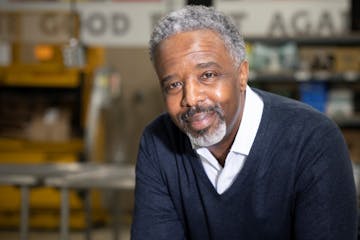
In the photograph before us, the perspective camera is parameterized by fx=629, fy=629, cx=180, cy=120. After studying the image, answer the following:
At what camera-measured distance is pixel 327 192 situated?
1.50 m

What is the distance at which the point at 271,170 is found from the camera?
162cm

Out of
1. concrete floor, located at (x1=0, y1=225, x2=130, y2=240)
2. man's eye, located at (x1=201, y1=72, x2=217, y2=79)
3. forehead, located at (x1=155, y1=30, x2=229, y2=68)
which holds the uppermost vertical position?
forehead, located at (x1=155, y1=30, x2=229, y2=68)

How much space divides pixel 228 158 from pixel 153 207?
248 millimetres

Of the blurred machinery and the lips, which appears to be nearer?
the lips

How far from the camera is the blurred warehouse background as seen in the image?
5.15 meters

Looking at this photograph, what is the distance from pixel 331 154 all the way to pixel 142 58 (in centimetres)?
551

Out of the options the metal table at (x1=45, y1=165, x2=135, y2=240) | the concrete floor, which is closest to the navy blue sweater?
the metal table at (x1=45, y1=165, x2=135, y2=240)

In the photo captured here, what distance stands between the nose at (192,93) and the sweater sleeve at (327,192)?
0.96 feet

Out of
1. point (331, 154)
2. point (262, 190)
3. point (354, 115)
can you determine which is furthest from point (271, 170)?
point (354, 115)

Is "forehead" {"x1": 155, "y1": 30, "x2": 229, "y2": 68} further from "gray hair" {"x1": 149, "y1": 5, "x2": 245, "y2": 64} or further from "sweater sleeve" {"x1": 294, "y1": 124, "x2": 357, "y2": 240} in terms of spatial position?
"sweater sleeve" {"x1": 294, "y1": 124, "x2": 357, "y2": 240}

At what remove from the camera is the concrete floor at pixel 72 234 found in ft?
19.4

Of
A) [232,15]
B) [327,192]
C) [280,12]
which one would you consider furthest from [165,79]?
[280,12]

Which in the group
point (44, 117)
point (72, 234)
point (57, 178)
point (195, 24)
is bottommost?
point (72, 234)

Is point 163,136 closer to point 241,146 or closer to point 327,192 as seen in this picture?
point 241,146
